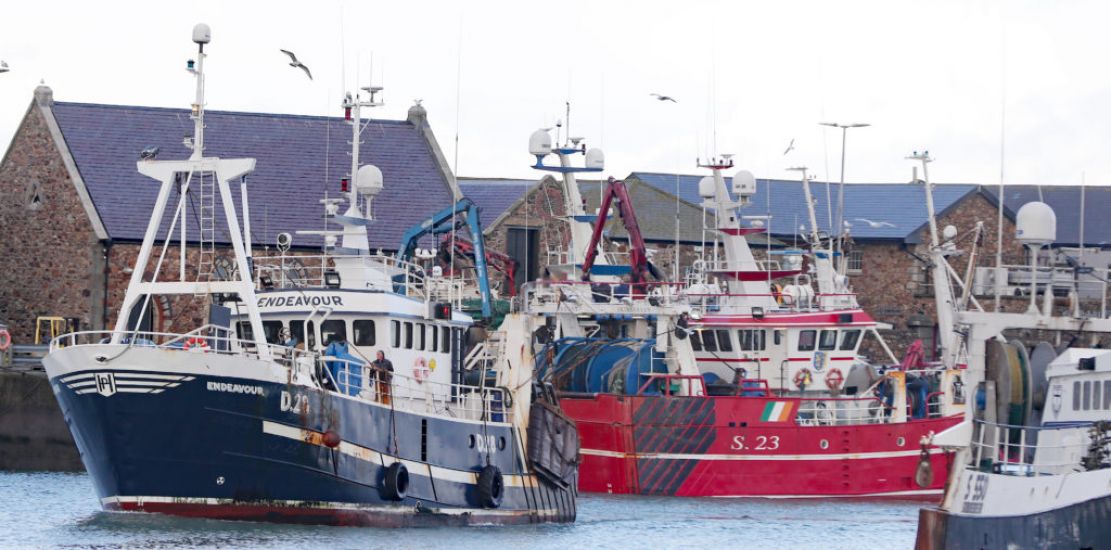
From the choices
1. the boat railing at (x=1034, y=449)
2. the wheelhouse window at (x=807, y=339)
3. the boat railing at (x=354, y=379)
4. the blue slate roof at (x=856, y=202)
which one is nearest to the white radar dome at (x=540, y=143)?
the wheelhouse window at (x=807, y=339)

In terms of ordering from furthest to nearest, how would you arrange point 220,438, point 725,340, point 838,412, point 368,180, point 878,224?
1. point 878,224
2. point 725,340
3. point 838,412
4. point 368,180
5. point 220,438

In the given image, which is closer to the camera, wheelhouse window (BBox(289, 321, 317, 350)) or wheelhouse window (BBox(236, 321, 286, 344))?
wheelhouse window (BBox(289, 321, 317, 350))

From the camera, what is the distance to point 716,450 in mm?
39375

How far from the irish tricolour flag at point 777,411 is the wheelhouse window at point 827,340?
2.81 metres

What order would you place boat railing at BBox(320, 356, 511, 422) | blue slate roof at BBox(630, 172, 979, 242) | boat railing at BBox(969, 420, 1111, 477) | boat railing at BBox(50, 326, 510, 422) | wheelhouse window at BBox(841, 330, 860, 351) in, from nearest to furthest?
boat railing at BBox(969, 420, 1111, 477)
boat railing at BBox(50, 326, 510, 422)
boat railing at BBox(320, 356, 511, 422)
wheelhouse window at BBox(841, 330, 860, 351)
blue slate roof at BBox(630, 172, 979, 242)

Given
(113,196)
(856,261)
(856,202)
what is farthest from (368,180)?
(856,202)

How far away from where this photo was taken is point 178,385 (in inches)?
1045

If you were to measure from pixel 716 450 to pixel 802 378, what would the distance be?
3.43 meters

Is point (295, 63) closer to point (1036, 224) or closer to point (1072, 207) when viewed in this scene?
point (1036, 224)

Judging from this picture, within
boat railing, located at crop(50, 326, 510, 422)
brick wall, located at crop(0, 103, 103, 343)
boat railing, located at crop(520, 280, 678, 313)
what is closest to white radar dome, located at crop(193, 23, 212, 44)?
boat railing, located at crop(50, 326, 510, 422)

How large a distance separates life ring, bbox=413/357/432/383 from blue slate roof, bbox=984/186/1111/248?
39.6 m

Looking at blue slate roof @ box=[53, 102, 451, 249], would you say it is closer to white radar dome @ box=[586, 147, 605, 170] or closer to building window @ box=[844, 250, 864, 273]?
white radar dome @ box=[586, 147, 605, 170]

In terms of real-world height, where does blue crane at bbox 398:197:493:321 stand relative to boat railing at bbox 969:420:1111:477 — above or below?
Answer: above

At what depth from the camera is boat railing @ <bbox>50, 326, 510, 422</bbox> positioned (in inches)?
1064
